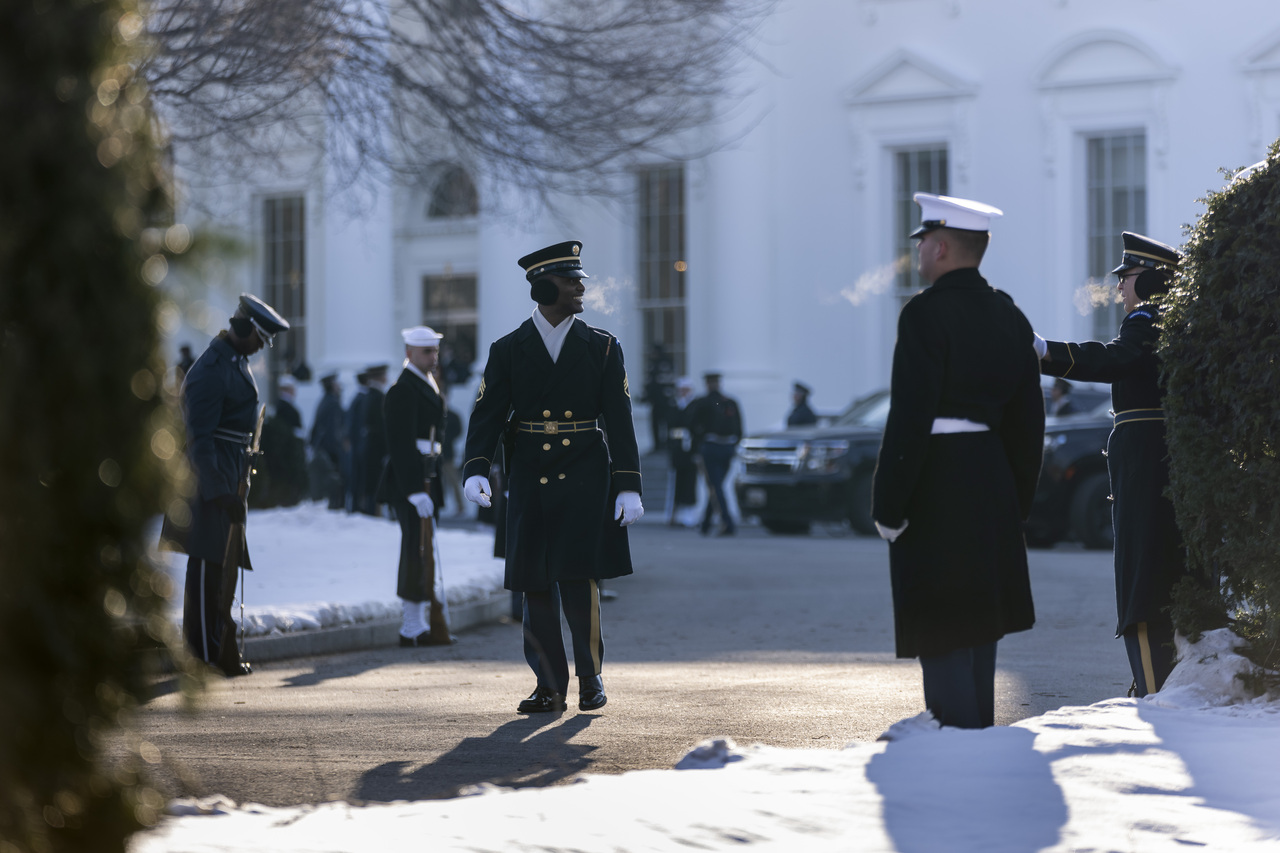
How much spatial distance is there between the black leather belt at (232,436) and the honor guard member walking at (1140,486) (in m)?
4.32

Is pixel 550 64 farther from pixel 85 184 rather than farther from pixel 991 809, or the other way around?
pixel 85 184

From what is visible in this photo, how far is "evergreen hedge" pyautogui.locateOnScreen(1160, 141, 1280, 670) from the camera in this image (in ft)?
17.7

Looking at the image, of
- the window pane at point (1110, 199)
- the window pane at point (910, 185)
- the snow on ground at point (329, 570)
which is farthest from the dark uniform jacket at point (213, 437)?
the window pane at point (910, 185)

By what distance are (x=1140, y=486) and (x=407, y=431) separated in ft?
16.0

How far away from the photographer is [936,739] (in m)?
4.67

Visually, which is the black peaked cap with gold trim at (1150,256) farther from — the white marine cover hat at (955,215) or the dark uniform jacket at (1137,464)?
the white marine cover hat at (955,215)

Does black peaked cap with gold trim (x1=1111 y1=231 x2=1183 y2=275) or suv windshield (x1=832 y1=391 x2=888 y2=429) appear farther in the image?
suv windshield (x1=832 y1=391 x2=888 y2=429)

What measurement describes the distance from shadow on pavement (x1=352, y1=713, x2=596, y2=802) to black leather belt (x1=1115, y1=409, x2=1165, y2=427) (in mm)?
2439

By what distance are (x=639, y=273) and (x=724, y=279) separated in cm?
204

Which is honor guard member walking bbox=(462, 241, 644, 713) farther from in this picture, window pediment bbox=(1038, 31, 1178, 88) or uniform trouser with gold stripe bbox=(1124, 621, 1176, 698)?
window pediment bbox=(1038, 31, 1178, 88)

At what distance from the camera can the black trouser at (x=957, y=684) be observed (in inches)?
196

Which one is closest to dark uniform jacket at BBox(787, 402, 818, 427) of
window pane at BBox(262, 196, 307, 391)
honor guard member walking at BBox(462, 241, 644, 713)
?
window pane at BBox(262, 196, 307, 391)

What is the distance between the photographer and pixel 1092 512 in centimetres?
Result: 1608

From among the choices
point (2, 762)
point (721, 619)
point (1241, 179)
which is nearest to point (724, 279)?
point (721, 619)
